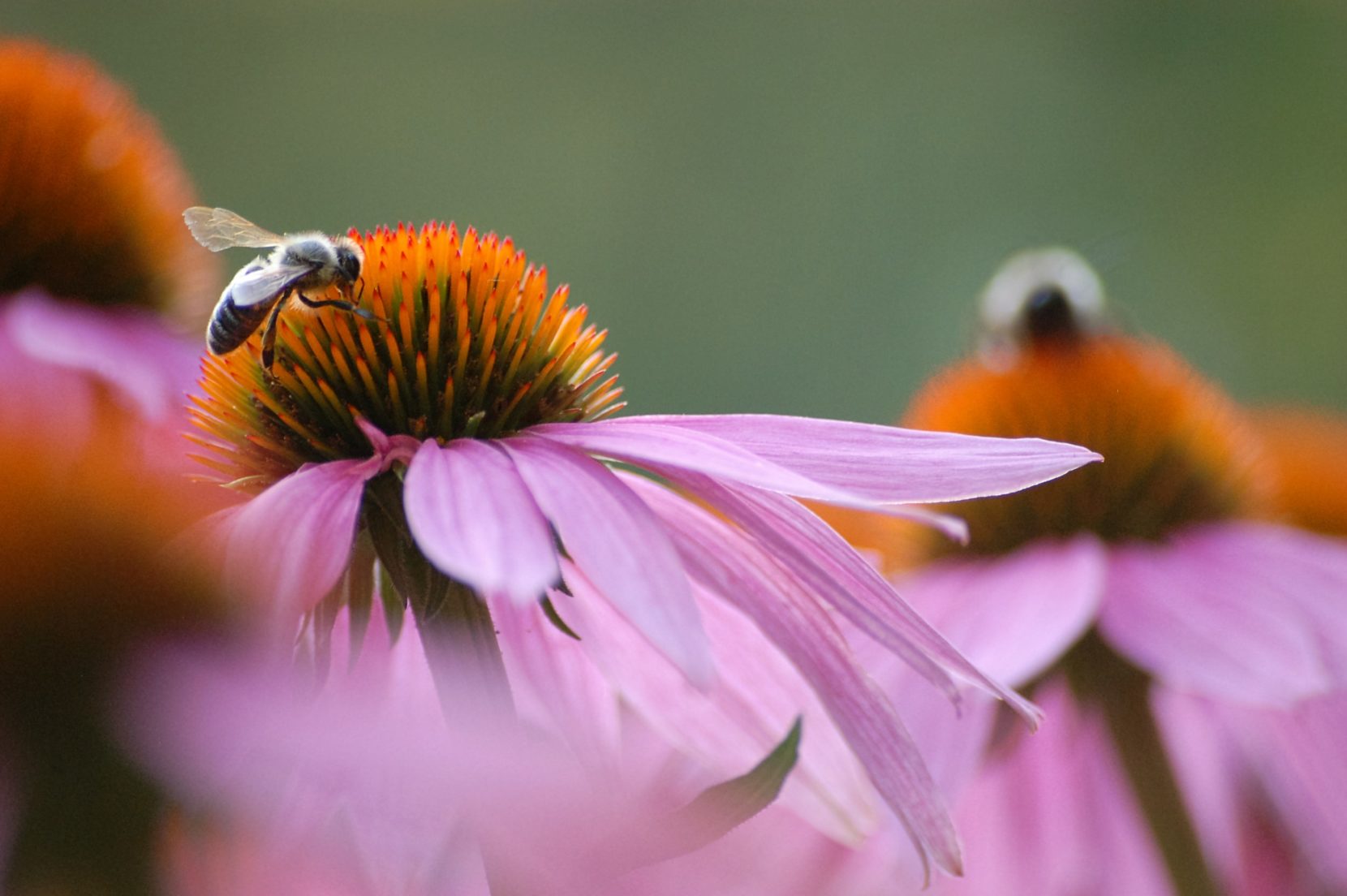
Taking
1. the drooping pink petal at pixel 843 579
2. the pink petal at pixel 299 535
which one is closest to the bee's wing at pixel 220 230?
the pink petal at pixel 299 535

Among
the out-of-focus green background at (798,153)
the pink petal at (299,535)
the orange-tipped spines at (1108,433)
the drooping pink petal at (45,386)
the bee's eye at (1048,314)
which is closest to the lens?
the pink petal at (299,535)

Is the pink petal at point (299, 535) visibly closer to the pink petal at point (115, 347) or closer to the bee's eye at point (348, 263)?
the bee's eye at point (348, 263)

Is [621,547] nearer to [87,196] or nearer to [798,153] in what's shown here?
[87,196]

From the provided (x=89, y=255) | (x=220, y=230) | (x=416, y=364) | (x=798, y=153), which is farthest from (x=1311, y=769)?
(x=798, y=153)

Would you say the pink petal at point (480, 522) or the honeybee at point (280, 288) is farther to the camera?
the honeybee at point (280, 288)

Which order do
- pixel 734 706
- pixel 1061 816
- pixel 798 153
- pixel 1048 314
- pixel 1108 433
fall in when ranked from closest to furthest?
pixel 734 706 → pixel 1061 816 → pixel 1108 433 → pixel 1048 314 → pixel 798 153

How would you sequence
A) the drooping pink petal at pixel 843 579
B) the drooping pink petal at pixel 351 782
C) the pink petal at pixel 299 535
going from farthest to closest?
the drooping pink petal at pixel 843 579
the pink petal at pixel 299 535
the drooping pink petal at pixel 351 782

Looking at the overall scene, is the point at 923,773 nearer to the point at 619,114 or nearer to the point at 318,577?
the point at 318,577
